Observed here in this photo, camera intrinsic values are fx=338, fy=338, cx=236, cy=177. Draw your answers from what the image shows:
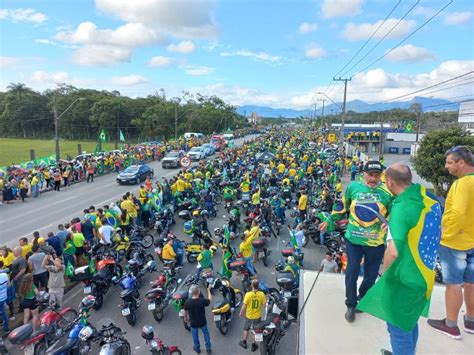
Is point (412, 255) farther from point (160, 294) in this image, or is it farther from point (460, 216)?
point (160, 294)

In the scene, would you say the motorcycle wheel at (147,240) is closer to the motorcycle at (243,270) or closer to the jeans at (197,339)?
the motorcycle at (243,270)

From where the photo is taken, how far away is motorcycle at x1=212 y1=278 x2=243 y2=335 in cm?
703

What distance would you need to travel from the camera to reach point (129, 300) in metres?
7.45

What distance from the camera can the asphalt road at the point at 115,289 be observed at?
6.95m

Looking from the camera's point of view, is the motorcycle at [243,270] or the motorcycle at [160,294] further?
the motorcycle at [243,270]

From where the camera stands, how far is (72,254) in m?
9.45

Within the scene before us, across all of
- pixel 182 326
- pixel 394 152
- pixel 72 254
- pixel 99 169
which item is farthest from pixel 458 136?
pixel 394 152

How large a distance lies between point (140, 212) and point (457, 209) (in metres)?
12.3

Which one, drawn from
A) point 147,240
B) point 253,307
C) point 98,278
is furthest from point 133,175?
point 253,307

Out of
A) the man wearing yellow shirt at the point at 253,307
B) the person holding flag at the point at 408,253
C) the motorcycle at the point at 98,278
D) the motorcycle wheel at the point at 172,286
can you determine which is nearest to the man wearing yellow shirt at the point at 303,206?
the motorcycle wheel at the point at 172,286

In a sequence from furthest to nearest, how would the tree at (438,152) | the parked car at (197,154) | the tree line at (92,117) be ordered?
1. the tree line at (92,117)
2. the parked car at (197,154)
3. the tree at (438,152)

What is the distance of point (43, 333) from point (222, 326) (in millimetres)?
3367

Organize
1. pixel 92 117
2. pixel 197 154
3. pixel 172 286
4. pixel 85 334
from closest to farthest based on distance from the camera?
pixel 85 334
pixel 172 286
pixel 197 154
pixel 92 117

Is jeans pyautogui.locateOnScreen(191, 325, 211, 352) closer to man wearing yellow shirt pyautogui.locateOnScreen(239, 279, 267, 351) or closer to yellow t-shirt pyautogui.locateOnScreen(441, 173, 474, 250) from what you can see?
man wearing yellow shirt pyautogui.locateOnScreen(239, 279, 267, 351)
